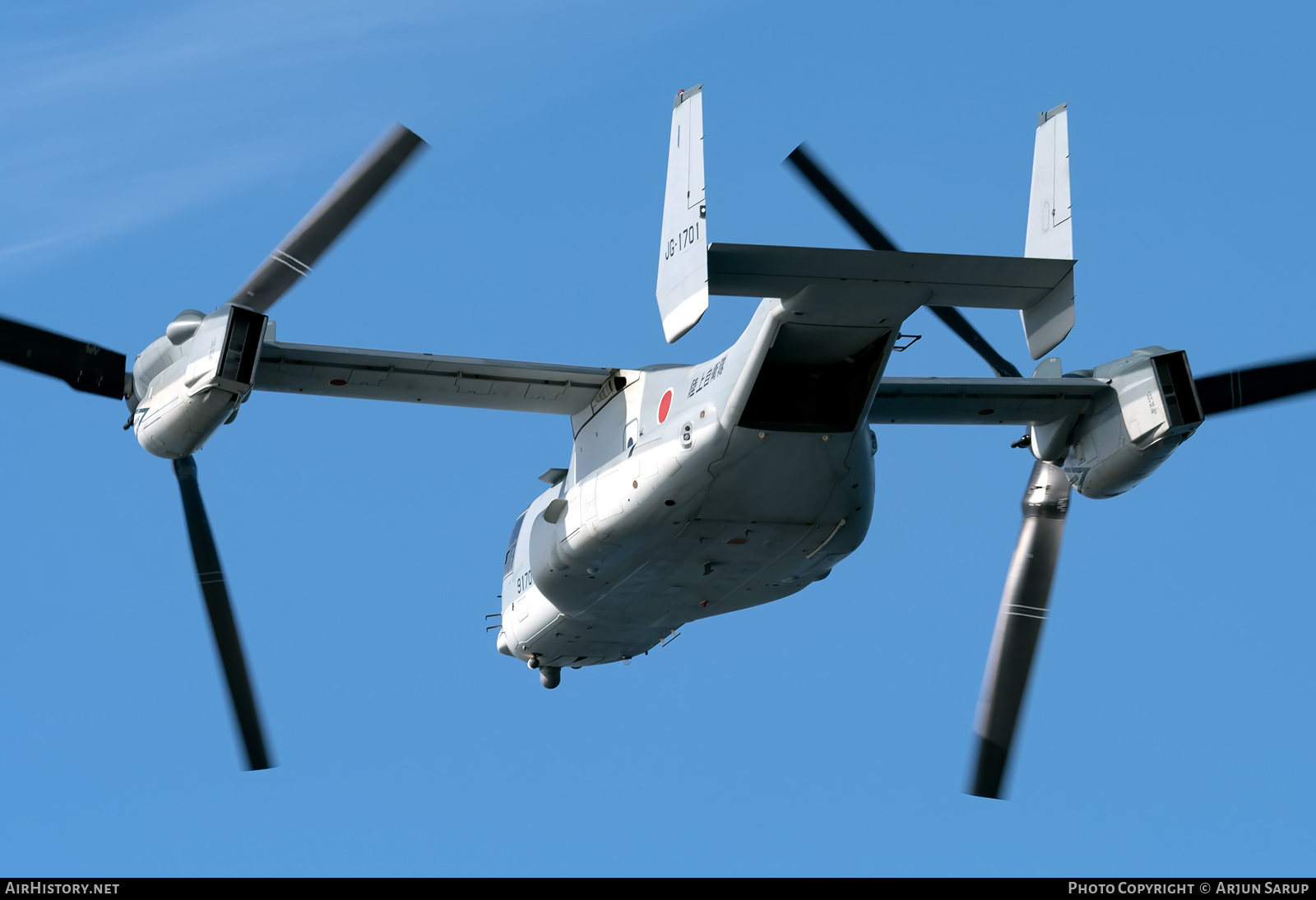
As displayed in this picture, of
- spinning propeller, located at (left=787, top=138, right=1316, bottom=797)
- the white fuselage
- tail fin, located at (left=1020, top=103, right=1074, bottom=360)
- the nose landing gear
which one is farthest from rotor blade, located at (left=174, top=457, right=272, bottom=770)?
tail fin, located at (left=1020, top=103, right=1074, bottom=360)

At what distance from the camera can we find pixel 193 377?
54.0 ft

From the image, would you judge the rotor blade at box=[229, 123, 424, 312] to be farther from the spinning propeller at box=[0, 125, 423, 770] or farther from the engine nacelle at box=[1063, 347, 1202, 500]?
the engine nacelle at box=[1063, 347, 1202, 500]

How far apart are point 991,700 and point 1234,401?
16.1 ft

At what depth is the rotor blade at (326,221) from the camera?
55.5 ft

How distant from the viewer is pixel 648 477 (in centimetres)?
1677

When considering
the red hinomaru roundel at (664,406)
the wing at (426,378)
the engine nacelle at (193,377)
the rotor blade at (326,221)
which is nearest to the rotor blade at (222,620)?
the engine nacelle at (193,377)

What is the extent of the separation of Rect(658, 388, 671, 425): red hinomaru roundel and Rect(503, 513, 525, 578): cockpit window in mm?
4888

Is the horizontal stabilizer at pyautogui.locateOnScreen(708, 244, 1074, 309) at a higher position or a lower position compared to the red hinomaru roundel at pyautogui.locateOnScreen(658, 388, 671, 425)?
lower

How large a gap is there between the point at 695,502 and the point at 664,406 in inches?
53.0

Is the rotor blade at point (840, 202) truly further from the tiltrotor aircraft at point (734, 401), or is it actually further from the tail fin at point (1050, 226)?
the tail fin at point (1050, 226)

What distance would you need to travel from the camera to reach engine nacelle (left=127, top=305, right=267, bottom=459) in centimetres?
1628

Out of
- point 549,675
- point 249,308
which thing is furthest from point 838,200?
point 549,675
